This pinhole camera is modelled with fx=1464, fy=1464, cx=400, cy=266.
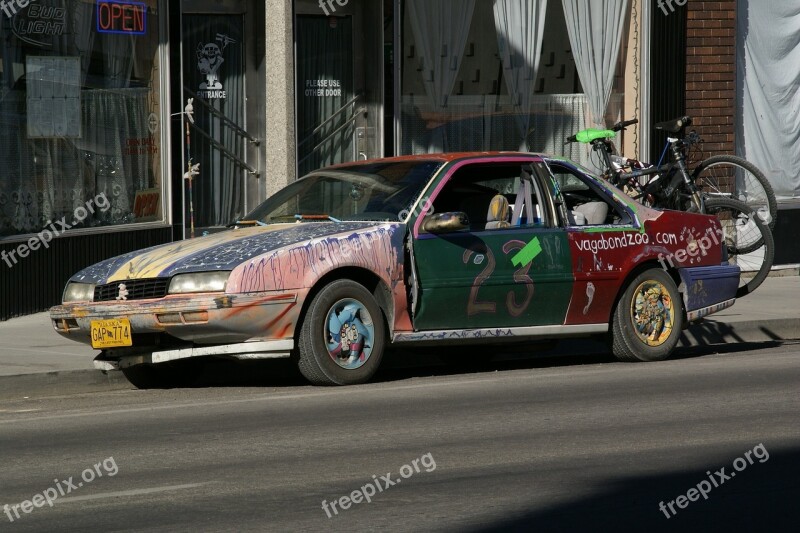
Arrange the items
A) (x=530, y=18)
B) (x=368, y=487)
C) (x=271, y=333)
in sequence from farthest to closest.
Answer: (x=530, y=18), (x=271, y=333), (x=368, y=487)

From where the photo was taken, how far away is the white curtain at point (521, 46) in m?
17.4

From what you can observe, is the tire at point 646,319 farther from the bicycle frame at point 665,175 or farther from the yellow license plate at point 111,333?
the yellow license plate at point 111,333

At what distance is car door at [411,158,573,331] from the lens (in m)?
10.1

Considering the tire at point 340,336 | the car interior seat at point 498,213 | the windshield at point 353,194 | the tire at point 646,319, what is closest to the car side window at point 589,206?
the tire at point 646,319

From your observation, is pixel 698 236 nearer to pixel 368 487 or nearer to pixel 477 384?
pixel 477 384

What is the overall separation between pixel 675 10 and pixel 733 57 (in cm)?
98

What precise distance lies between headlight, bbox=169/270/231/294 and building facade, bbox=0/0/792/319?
4.53 meters

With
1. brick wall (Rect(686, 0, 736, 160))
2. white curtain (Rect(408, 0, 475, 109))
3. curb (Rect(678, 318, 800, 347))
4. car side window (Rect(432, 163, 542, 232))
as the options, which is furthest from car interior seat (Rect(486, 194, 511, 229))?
brick wall (Rect(686, 0, 736, 160))

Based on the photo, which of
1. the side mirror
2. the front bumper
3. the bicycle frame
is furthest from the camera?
the bicycle frame

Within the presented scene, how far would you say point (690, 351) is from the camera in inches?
500

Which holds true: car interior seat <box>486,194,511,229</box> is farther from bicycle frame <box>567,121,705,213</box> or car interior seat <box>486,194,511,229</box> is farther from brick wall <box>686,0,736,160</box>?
brick wall <box>686,0,736,160</box>

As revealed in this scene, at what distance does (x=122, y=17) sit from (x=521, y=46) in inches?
200

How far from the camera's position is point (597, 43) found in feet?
58.9

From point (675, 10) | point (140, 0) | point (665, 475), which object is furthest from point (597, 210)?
point (675, 10)
